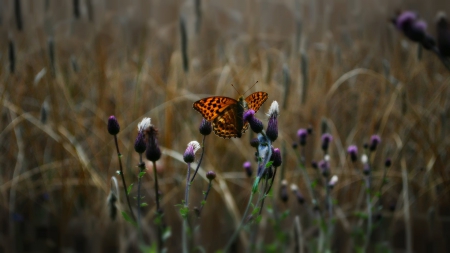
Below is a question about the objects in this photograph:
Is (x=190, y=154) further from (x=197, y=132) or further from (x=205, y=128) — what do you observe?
(x=197, y=132)

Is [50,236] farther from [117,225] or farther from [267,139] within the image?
[267,139]

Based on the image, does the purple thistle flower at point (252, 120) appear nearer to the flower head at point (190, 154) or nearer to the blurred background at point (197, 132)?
the flower head at point (190, 154)

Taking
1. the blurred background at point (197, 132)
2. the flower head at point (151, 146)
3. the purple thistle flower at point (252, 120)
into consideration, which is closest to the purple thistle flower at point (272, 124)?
the purple thistle flower at point (252, 120)

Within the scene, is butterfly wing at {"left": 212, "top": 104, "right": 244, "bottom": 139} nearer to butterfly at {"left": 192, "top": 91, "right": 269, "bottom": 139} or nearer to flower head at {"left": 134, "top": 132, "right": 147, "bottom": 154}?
butterfly at {"left": 192, "top": 91, "right": 269, "bottom": 139}

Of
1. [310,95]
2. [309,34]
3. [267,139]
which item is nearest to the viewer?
[267,139]

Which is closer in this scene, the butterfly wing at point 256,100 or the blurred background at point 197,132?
the butterfly wing at point 256,100

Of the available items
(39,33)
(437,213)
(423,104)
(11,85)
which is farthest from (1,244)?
(423,104)
